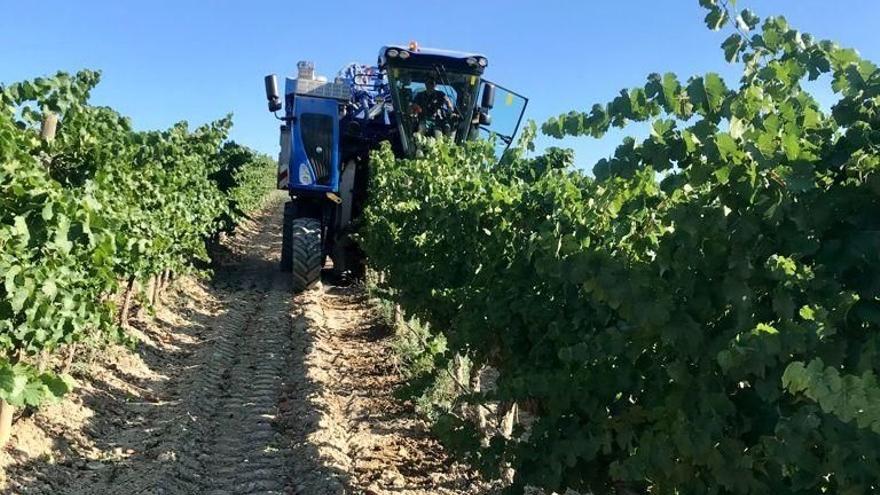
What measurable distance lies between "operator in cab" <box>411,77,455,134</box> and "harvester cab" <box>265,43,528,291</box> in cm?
1

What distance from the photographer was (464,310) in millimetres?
4488

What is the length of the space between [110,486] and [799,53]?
4.38 metres

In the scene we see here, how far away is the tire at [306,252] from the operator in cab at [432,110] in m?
2.00

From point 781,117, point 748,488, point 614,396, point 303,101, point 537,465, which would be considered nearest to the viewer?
point 781,117

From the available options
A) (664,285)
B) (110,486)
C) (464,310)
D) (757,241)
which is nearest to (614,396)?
(664,285)

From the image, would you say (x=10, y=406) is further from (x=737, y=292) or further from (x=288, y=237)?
(x=288, y=237)

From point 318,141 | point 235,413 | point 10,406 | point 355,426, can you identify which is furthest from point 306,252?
point 10,406

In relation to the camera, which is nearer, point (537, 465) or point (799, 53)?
point (799, 53)

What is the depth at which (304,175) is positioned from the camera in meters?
10.8

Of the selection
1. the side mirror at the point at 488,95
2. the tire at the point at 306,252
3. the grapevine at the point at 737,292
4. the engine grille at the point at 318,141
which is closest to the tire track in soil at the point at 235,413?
the tire at the point at 306,252

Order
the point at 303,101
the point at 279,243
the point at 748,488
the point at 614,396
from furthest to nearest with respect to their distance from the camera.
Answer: the point at 279,243, the point at 303,101, the point at 614,396, the point at 748,488

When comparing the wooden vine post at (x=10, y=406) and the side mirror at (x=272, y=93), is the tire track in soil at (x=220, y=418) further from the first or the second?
the side mirror at (x=272, y=93)

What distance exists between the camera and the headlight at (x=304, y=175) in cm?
1078

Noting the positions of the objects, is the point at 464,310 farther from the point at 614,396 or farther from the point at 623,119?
the point at 623,119
